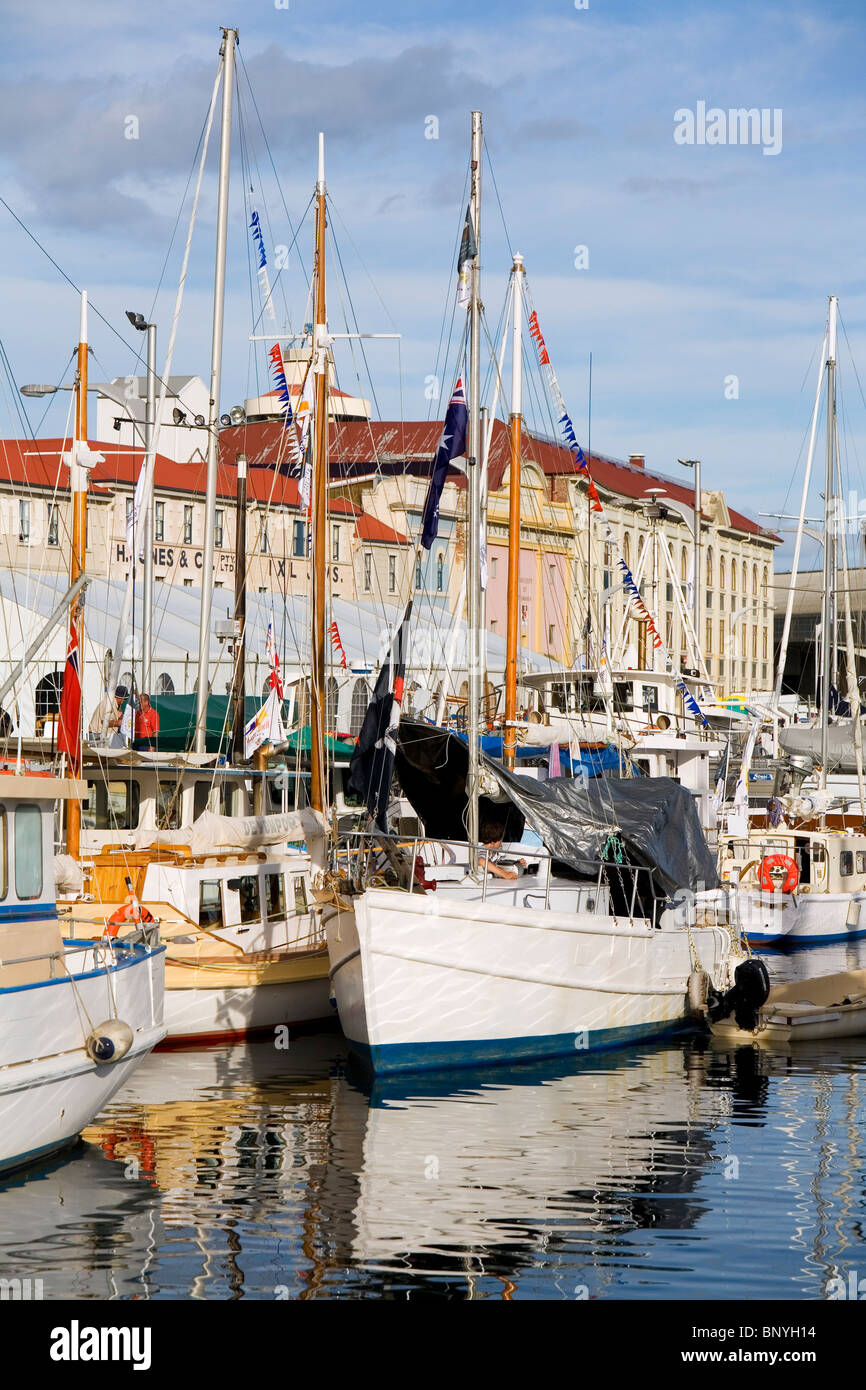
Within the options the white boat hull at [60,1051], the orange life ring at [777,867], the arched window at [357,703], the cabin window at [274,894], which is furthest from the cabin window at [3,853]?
the arched window at [357,703]

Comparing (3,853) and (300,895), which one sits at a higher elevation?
(3,853)

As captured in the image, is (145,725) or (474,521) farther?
(145,725)

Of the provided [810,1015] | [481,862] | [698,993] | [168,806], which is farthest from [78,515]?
[810,1015]

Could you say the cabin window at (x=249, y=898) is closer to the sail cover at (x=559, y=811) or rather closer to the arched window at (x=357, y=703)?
the sail cover at (x=559, y=811)

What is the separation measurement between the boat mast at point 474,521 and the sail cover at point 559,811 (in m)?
1.38

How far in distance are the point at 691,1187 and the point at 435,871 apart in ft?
28.3

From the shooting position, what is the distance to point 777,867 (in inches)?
1730

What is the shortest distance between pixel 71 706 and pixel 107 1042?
903 cm

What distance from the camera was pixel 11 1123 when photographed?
1630 cm

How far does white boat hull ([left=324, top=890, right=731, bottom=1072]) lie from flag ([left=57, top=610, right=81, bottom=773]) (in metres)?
→ 4.84

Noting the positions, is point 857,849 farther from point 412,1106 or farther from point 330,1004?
point 412,1106

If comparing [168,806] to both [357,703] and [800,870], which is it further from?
[357,703]

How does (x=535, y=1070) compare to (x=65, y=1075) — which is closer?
(x=65, y=1075)
